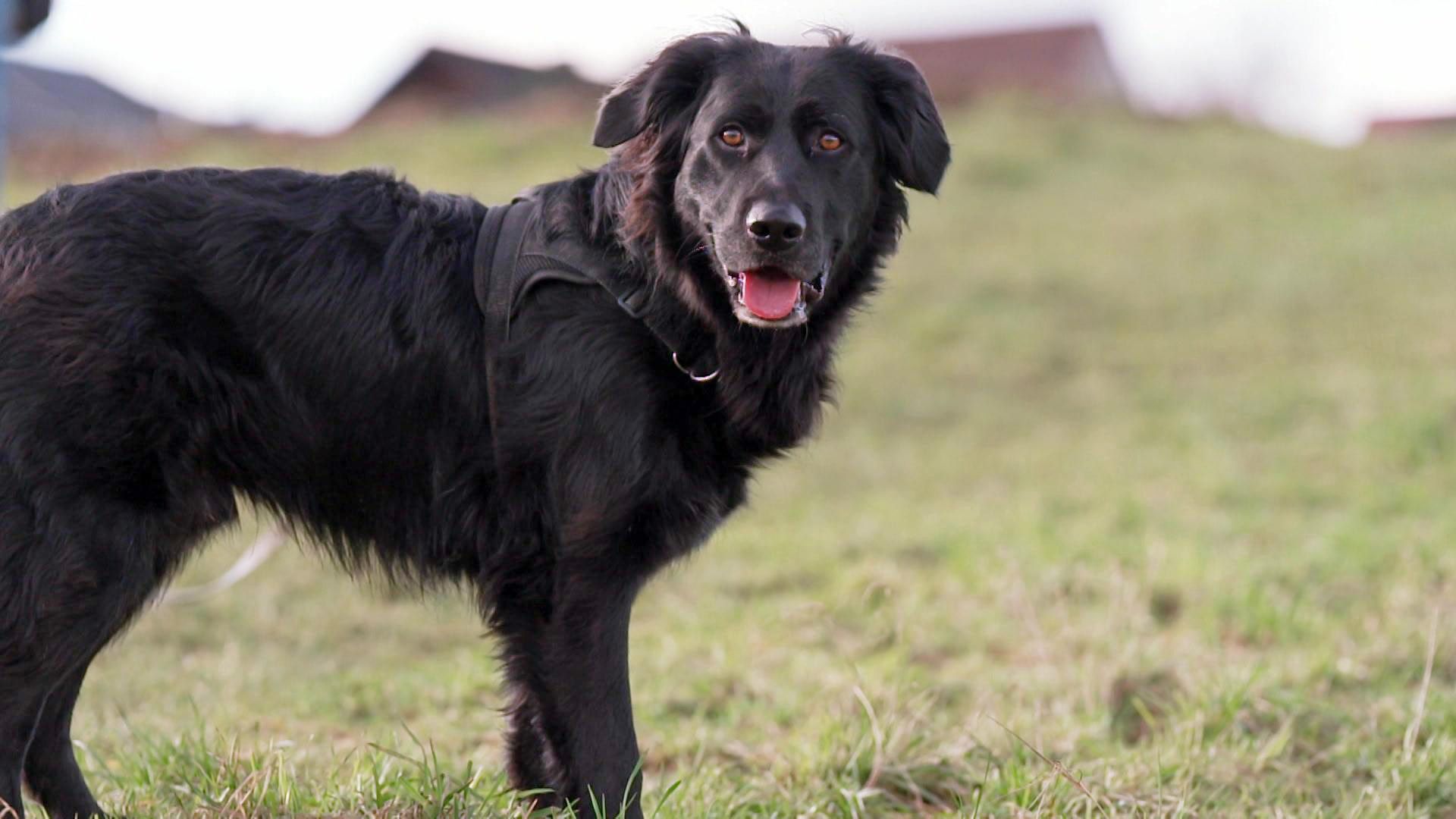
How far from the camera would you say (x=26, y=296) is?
2.93m

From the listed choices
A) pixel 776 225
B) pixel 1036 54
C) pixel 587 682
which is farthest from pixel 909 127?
pixel 1036 54

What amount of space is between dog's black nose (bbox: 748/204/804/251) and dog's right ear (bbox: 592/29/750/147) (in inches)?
17.7

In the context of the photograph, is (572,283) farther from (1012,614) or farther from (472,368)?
(1012,614)

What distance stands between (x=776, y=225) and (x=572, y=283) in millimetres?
523

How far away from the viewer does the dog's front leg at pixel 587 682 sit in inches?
118

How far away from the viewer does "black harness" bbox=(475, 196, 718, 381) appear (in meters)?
3.13

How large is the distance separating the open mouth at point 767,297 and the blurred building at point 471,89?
716 inches

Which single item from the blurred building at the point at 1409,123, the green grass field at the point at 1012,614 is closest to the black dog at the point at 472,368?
the green grass field at the point at 1012,614

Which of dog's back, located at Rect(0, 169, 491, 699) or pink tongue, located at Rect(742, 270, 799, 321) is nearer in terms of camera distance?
dog's back, located at Rect(0, 169, 491, 699)

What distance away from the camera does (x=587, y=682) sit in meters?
3.00

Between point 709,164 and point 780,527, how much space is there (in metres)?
5.15

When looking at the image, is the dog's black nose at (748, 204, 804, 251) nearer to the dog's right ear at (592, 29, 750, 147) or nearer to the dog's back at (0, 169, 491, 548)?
the dog's right ear at (592, 29, 750, 147)

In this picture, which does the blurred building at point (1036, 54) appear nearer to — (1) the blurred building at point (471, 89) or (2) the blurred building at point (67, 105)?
(1) the blurred building at point (471, 89)

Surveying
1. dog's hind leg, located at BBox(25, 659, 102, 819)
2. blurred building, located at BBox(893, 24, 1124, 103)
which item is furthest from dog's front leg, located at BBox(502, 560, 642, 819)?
blurred building, located at BBox(893, 24, 1124, 103)
